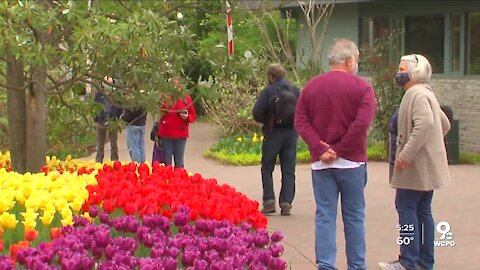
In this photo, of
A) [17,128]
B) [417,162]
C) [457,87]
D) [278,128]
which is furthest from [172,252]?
[457,87]

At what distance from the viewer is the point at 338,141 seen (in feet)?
23.4

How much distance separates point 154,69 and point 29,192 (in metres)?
2.26

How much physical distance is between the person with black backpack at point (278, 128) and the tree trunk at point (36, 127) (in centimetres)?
259

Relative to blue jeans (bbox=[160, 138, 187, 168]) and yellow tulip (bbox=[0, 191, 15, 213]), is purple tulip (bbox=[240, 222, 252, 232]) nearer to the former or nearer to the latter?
yellow tulip (bbox=[0, 191, 15, 213])

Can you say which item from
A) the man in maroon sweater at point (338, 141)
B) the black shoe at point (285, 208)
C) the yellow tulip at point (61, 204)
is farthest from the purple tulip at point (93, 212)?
the black shoe at point (285, 208)

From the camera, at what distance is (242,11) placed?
975 centimetres

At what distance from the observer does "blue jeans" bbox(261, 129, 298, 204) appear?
11.0m

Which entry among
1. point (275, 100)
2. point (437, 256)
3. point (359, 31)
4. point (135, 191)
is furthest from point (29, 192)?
point (359, 31)

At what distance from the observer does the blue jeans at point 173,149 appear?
1276 centimetres

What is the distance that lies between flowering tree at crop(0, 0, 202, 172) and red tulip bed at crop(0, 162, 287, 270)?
3.48ft

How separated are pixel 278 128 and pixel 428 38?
10.1m

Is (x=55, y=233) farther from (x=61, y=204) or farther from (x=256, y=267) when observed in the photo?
(x=256, y=267)

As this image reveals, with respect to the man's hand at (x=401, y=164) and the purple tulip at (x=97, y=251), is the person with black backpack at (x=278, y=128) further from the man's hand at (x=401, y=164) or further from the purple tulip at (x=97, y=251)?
the purple tulip at (x=97, y=251)

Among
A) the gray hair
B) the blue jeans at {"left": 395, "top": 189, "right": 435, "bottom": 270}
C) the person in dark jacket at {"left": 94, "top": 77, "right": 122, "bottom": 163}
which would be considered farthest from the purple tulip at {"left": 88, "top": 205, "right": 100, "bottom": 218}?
the person in dark jacket at {"left": 94, "top": 77, "right": 122, "bottom": 163}
